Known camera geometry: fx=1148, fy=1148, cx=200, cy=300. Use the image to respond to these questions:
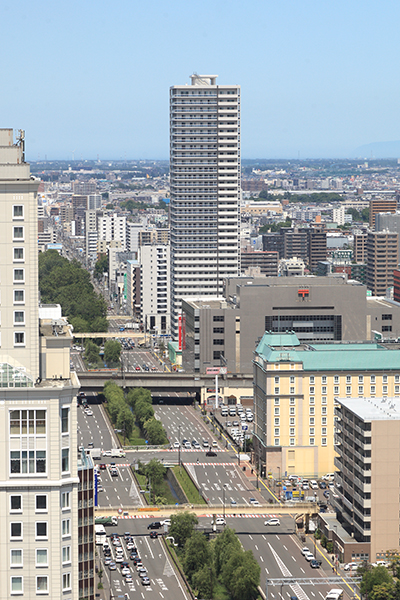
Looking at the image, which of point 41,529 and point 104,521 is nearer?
point 41,529

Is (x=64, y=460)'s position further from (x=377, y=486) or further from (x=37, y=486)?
(x=377, y=486)

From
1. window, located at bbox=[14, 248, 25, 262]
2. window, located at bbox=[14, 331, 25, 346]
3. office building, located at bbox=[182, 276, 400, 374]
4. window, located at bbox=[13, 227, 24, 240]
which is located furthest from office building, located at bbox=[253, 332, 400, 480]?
window, located at bbox=[13, 227, 24, 240]

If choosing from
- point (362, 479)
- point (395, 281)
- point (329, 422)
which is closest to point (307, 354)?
point (329, 422)

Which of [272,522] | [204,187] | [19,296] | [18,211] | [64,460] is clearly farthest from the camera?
[204,187]

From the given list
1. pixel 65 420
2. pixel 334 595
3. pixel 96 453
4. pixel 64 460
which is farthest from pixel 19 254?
pixel 96 453

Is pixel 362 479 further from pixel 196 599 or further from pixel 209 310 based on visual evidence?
pixel 209 310

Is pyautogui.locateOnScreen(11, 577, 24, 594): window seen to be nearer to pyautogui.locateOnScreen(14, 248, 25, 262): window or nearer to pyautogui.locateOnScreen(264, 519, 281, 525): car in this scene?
pyautogui.locateOnScreen(14, 248, 25, 262): window

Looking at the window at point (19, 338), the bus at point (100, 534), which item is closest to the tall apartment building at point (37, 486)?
the window at point (19, 338)

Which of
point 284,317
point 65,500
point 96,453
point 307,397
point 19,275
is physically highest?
point 19,275

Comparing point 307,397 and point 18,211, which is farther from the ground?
point 18,211

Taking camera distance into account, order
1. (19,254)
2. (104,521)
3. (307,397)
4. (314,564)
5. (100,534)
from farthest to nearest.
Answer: (307,397)
(104,521)
(100,534)
(314,564)
(19,254)
